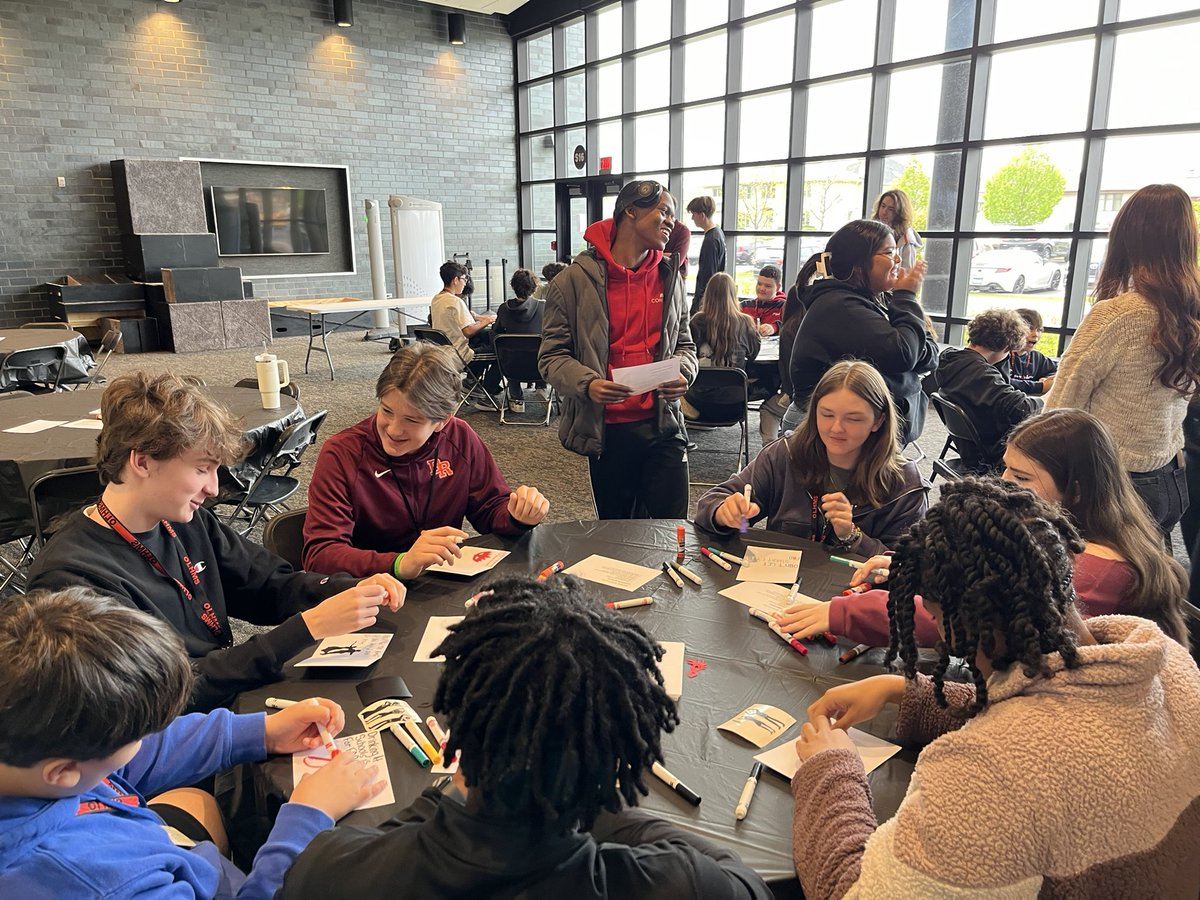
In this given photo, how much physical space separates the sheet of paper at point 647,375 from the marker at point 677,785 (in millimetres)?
1623

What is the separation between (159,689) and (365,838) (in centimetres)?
34

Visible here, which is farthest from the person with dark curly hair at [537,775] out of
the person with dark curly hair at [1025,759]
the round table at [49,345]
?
the round table at [49,345]

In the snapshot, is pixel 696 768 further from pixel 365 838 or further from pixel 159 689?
pixel 159 689

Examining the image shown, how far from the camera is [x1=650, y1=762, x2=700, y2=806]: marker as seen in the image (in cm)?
110

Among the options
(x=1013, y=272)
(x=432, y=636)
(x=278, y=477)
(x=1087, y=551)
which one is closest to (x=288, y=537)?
(x=432, y=636)

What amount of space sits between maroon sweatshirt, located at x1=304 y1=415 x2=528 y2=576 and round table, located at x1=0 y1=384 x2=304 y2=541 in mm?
589

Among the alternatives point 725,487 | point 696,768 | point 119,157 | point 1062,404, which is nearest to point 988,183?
point 1062,404

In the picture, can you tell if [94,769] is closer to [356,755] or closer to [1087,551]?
[356,755]

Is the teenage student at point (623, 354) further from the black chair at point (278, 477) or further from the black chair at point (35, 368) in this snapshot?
the black chair at point (35, 368)

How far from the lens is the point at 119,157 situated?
32.0 feet

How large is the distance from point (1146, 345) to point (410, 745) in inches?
91.2

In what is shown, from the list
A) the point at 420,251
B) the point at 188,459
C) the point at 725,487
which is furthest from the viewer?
the point at 420,251

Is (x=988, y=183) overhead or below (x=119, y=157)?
below

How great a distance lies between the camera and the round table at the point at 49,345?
15.9ft
